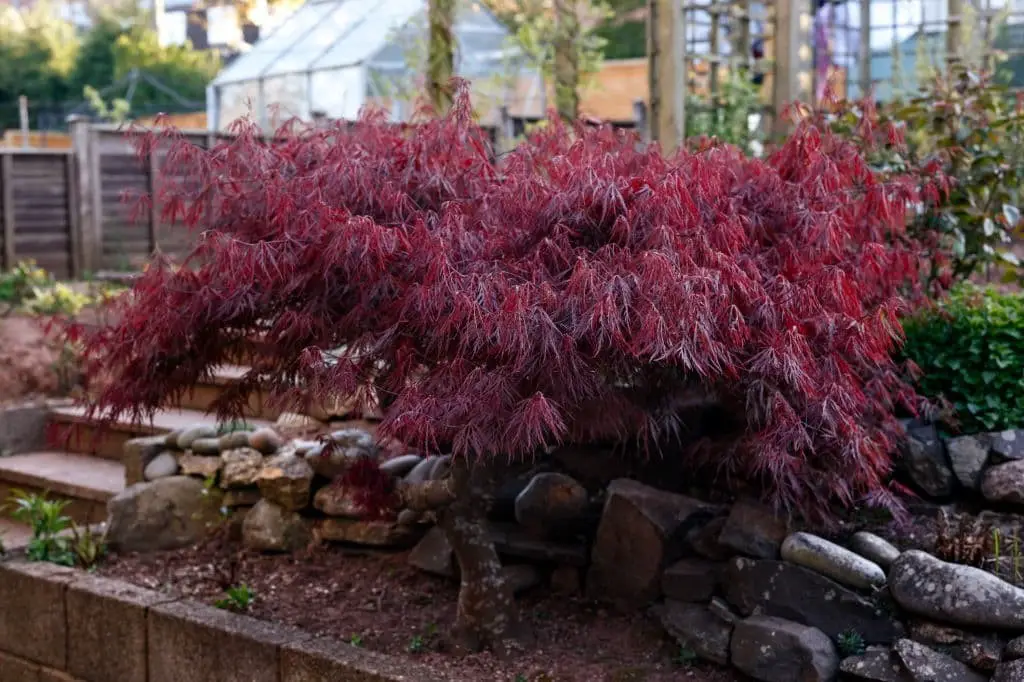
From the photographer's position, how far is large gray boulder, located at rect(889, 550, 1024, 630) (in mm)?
3512

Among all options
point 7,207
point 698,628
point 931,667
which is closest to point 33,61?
point 7,207

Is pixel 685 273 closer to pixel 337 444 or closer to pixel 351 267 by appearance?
pixel 351 267

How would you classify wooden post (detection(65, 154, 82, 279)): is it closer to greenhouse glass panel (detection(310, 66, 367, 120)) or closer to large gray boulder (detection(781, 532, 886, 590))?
greenhouse glass panel (detection(310, 66, 367, 120))

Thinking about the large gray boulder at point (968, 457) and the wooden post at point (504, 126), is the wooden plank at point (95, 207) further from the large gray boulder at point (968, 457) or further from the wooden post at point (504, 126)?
the large gray boulder at point (968, 457)

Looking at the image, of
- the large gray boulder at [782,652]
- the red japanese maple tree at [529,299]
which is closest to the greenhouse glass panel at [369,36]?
the red japanese maple tree at [529,299]

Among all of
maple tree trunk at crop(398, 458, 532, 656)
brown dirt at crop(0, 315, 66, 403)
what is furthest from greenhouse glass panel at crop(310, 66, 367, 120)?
maple tree trunk at crop(398, 458, 532, 656)

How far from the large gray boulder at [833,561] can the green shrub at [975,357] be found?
0.93 meters

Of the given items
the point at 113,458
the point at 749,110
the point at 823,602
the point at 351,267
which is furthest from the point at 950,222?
the point at 113,458

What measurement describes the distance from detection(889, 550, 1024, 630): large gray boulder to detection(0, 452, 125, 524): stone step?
452 cm

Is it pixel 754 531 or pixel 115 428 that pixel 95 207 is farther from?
pixel 754 531

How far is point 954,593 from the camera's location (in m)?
3.59

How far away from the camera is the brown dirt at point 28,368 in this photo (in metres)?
8.13

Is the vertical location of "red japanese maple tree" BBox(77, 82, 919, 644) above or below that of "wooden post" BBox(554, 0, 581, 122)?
below

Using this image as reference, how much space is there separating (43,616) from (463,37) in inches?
485
